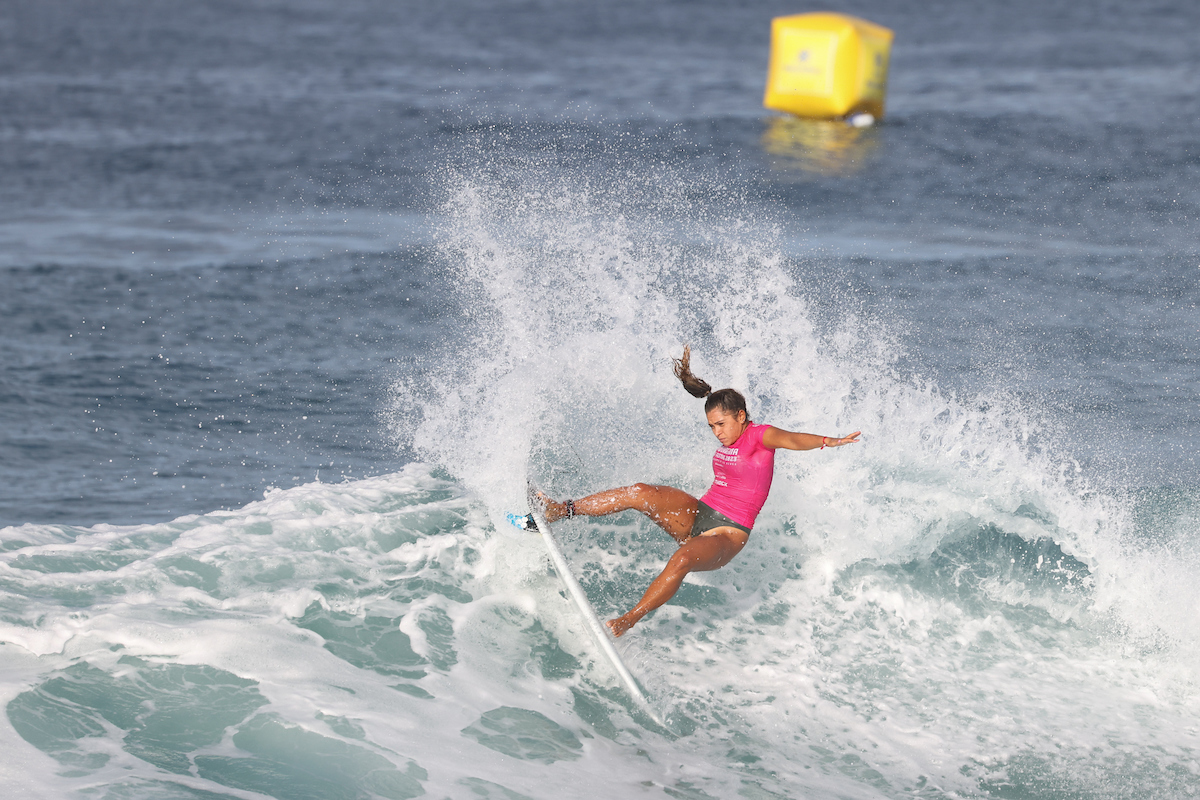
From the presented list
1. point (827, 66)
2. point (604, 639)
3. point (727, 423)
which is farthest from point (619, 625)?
point (827, 66)

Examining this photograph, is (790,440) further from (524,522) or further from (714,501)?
(524,522)

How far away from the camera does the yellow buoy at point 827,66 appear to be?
21.2 meters

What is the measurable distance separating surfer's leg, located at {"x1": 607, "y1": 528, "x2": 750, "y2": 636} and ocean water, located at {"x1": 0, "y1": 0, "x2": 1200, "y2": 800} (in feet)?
1.08

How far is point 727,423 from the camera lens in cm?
708

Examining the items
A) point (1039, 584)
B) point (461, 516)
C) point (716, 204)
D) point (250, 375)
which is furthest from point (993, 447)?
point (716, 204)

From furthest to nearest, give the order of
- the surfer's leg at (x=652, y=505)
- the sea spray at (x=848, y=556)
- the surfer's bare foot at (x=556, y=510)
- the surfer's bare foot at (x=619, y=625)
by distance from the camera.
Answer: the surfer's bare foot at (x=556, y=510) < the surfer's leg at (x=652, y=505) < the surfer's bare foot at (x=619, y=625) < the sea spray at (x=848, y=556)

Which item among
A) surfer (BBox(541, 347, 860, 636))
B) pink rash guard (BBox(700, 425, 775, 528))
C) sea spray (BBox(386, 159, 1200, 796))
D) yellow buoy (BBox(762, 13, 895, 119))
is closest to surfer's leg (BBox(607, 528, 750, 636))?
surfer (BBox(541, 347, 860, 636))

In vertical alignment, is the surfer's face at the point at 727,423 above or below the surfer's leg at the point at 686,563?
above

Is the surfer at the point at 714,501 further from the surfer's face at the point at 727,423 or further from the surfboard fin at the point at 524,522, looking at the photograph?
the surfboard fin at the point at 524,522

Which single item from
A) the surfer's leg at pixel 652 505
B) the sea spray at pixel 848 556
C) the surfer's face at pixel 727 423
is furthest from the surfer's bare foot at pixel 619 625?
the surfer's face at pixel 727 423

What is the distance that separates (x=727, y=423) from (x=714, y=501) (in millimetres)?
600

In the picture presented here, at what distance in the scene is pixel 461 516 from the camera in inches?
340

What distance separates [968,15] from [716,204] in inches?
1147

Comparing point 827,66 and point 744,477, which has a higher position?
point 827,66
